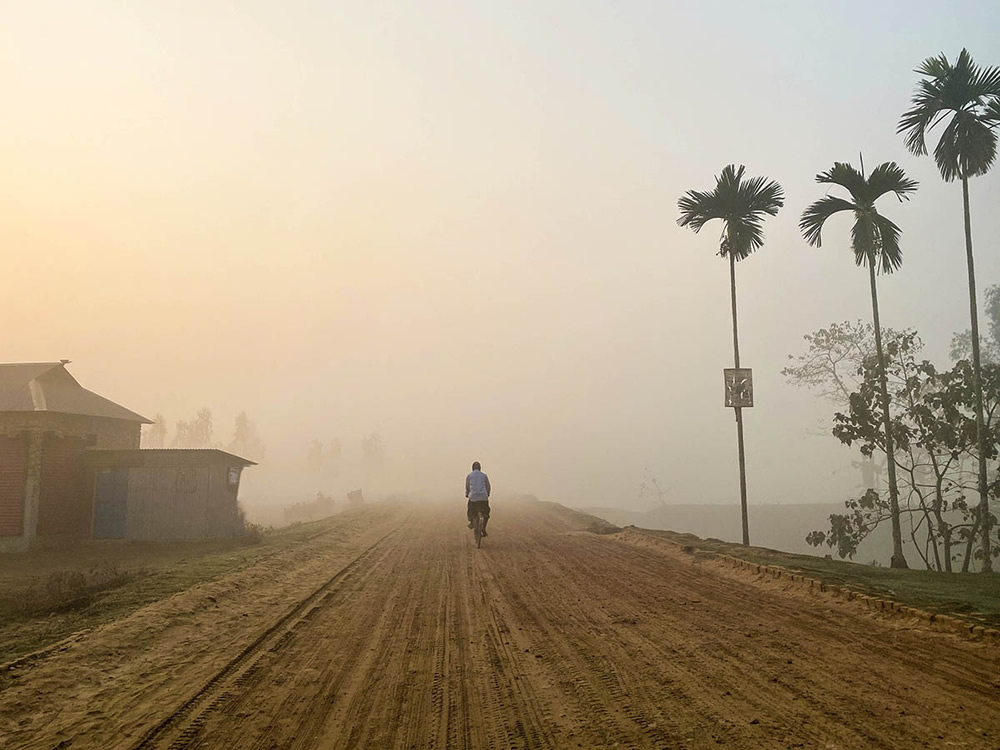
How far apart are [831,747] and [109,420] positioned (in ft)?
101

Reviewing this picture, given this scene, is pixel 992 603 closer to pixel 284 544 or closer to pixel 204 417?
pixel 284 544

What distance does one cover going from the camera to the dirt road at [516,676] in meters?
4.69

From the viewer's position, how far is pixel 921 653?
21.1 feet

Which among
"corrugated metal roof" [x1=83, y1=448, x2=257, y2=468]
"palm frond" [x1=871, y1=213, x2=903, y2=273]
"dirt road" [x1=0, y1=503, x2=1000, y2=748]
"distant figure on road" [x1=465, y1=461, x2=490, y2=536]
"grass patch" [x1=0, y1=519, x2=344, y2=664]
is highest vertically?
"palm frond" [x1=871, y1=213, x2=903, y2=273]

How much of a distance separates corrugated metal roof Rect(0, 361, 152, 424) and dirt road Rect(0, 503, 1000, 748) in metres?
19.8

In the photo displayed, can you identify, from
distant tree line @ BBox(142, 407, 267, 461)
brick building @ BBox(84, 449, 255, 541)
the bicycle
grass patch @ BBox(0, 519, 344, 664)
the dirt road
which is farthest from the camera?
distant tree line @ BBox(142, 407, 267, 461)

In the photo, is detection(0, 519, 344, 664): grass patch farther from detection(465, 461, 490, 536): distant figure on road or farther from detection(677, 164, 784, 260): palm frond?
detection(677, 164, 784, 260): palm frond

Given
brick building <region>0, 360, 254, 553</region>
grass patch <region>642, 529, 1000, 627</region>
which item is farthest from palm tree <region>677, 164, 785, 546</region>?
brick building <region>0, 360, 254, 553</region>

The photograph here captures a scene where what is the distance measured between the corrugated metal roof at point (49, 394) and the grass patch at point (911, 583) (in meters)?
24.8

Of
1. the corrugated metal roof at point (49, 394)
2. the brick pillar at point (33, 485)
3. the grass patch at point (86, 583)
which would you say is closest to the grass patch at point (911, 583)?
the grass patch at point (86, 583)

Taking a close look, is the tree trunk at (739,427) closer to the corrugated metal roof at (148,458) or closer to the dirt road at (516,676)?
the dirt road at (516,676)

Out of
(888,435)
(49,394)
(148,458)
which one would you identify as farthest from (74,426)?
(888,435)

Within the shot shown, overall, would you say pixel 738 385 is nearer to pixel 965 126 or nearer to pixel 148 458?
pixel 965 126

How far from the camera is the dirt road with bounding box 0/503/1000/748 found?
15.4 feet
